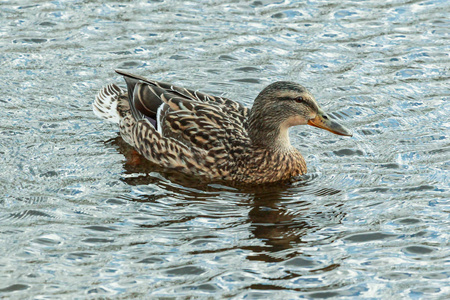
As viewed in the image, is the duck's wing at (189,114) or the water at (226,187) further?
the duck's wing at (189,114)

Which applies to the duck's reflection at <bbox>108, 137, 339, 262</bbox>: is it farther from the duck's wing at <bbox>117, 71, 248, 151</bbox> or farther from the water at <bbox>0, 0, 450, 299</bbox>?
the duck's wing at <bbox>117, 71, 248, 151</bbox>

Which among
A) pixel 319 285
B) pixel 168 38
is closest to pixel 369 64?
pixel 168 38

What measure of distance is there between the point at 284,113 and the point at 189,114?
1263 millimetres

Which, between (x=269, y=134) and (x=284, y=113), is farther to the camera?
(x=269, y=134)

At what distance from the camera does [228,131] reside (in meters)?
10.7

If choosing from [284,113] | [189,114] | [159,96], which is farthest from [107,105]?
[284,113]

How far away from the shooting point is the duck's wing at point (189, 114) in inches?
418

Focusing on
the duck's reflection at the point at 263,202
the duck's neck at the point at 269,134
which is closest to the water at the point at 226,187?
the duck's reflection at the point at 263,202

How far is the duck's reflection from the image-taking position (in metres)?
8.88

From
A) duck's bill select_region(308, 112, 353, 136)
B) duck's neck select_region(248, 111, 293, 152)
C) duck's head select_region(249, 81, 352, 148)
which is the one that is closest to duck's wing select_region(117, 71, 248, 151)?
duck's neck select_region(248, 111, 293, 152)

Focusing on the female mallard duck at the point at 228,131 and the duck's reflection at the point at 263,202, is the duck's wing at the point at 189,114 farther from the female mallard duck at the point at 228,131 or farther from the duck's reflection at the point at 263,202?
the duck's reflection at the point at 263,202

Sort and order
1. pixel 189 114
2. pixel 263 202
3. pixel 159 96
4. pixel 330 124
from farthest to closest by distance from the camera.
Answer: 1. pixel 159 96
2. pixel 189 114
3. pixel 330 124
4. pixel 263 202

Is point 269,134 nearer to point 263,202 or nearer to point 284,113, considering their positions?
point 284,113

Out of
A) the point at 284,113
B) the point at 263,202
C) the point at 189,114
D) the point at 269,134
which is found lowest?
the point at 263,202
